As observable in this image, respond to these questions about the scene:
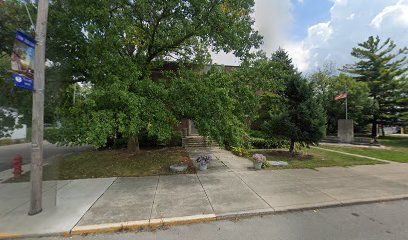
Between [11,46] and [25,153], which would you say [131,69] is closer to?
[11,46]

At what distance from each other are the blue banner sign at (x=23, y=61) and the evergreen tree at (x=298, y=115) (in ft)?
32.3

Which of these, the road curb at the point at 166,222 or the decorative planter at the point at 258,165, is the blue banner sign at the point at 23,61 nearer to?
the road curb at the point at 166,222

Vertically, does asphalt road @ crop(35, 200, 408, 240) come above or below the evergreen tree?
below

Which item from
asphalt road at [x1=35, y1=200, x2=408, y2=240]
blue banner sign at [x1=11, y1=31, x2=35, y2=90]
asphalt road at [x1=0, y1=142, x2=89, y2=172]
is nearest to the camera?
asphalt road at [x1=35, y1=200, x2=408, y2=240]

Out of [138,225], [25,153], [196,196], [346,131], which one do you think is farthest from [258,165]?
[25,153]

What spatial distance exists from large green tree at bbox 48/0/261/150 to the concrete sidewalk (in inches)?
67.1

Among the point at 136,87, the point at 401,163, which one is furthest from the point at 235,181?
the point at 401,163

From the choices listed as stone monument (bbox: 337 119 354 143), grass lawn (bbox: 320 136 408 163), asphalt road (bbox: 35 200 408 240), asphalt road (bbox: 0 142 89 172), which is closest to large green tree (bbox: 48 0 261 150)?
asphalt road (bbox: 35 200 408 240)

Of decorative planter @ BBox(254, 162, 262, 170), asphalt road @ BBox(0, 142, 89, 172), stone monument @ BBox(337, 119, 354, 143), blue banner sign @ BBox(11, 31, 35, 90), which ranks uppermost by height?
blue banner sign @ BBox(11, 31, 35, 90)

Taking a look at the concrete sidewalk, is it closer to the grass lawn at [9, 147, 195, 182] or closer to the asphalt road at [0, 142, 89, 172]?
the grass lawn at [9, 147, 195, 182]

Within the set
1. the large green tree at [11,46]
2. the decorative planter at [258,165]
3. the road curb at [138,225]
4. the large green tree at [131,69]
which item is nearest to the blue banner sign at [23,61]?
the large green tree at [131,69]

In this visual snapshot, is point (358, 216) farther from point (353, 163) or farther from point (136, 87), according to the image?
point (136, 87)

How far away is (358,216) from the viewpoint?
5023mm

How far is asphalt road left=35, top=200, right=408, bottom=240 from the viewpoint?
4.21 meters
